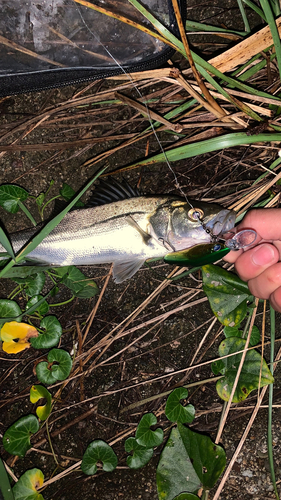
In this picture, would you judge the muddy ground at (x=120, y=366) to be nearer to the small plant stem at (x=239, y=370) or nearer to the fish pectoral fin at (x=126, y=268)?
the small plant stem at (x=239, y=370)

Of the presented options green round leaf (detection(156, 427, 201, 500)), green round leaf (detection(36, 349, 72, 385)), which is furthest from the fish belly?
green round leaf (detection(156, 427, 201, 500))

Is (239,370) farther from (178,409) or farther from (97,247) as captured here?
(97,247)

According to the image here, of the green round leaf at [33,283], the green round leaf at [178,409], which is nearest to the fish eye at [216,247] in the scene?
the green round leaf at [178,409]

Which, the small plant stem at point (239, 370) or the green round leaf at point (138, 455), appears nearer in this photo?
the small plant stem at point (239, 370)

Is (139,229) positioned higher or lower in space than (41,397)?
higher

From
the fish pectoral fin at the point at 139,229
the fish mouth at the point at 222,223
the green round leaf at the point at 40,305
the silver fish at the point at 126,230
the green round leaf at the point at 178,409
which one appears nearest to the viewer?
the fish mouth at the point at 222,223

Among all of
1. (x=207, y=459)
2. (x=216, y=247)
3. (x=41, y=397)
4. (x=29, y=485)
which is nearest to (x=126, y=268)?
(x=216, y=247)
